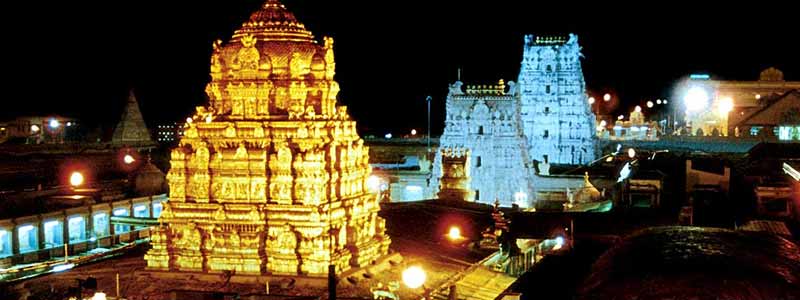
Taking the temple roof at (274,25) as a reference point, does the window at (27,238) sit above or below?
below

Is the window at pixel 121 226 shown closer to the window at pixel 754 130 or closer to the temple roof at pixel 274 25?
the temple roof at pixel 274 25

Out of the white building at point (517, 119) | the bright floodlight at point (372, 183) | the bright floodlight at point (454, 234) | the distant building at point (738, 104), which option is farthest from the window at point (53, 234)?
the distant building at point (738, 104)

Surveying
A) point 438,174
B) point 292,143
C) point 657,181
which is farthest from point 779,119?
point 292,143

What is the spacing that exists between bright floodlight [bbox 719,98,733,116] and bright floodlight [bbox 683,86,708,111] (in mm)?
3169

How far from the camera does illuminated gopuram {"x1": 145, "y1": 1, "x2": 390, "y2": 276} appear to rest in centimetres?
1919

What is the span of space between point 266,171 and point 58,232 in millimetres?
10499

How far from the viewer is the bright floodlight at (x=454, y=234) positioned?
24.3m

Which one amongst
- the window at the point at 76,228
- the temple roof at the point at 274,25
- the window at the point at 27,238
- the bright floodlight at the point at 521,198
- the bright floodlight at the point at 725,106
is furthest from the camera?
the bright floodlight at the point at 725,106

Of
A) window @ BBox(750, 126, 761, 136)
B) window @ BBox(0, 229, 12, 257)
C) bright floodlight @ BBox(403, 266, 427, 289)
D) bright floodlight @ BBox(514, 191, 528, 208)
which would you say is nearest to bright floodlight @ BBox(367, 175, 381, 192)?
bright floodlight @ BBox(403, 266, 427, 289)

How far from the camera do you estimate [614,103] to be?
81625mm

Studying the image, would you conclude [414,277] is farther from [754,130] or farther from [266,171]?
[754,130]

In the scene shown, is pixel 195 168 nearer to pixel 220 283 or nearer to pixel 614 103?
pixel 220 283

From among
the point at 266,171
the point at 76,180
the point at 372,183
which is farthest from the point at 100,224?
the point at 266,171

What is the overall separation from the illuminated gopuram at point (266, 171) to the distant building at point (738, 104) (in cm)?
3354
